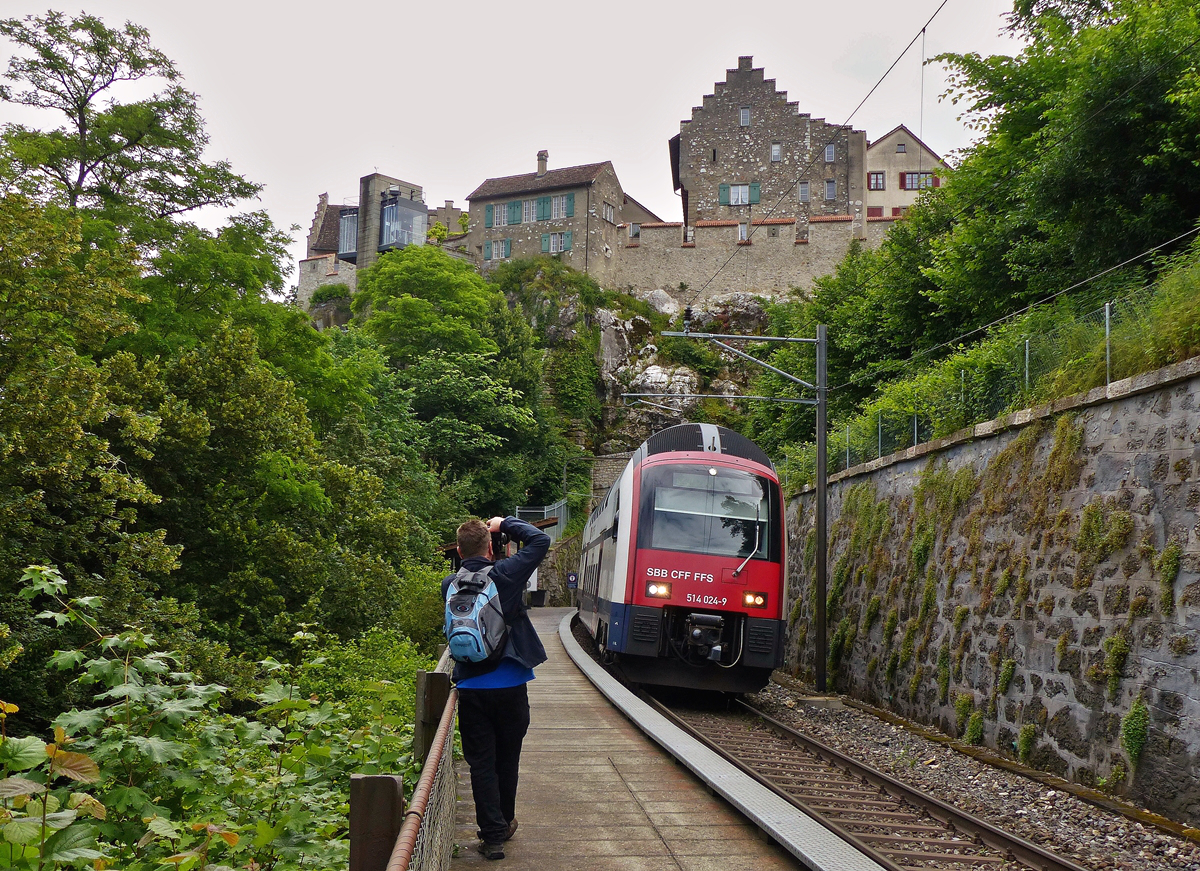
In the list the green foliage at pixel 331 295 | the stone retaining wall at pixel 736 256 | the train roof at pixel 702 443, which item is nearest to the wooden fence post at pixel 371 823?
the train roof at pixel 702 443

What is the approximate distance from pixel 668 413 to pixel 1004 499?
130 feet

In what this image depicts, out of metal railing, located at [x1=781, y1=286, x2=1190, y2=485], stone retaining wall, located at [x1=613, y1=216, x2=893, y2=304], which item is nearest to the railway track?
metal railing, located at [x1=781, y1=286, x2=1190, y2=485]

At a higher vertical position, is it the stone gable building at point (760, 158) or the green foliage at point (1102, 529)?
the stone gable building at point (760, 158)

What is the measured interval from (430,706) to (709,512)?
8495mm

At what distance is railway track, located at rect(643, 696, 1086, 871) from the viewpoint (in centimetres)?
627

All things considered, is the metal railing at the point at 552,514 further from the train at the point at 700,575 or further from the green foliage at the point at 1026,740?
the green foliage at the point at 1026,740

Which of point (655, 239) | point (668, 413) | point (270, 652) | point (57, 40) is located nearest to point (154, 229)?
point (57, 40)

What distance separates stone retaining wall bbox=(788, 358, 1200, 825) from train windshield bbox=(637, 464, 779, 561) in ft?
8.65

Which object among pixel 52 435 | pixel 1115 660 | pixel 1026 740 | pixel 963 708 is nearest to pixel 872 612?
pixel 963 708

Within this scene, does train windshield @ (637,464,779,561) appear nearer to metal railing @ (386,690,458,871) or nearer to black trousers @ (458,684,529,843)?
metal railing @ (386,690,458,871)

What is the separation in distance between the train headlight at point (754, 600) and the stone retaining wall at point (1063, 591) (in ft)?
8.27

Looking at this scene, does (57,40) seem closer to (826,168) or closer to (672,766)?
(672,766)

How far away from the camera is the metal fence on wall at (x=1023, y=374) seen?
1073cm

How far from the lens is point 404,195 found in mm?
75000
